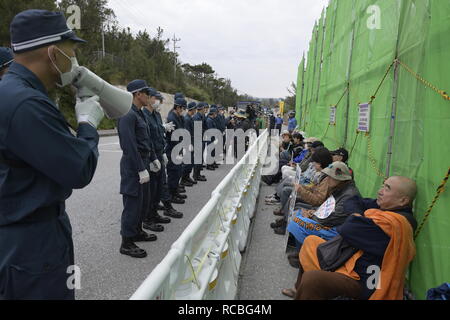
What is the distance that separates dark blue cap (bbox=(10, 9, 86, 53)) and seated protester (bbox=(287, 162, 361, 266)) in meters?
2.71

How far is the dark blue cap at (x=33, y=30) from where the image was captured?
1391mm

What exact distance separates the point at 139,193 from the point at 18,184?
244 centimetres

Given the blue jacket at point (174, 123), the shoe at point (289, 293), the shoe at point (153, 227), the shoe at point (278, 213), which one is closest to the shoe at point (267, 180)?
the shoe at point (278, 213)

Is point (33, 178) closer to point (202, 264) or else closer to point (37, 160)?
point (37, 160)

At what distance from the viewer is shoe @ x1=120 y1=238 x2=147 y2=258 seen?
144 inches

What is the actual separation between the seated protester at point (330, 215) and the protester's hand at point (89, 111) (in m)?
2.36

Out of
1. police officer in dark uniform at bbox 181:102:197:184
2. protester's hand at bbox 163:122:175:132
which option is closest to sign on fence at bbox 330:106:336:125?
police officer in dark uniform at bbox 181:102:197:184

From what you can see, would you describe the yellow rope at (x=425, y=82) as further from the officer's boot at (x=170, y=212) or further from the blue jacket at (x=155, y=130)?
the officer's boot at (x=170, y=212)

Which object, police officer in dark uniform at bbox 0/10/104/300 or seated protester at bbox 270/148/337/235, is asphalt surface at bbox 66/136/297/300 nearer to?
seated protester at bbox 270/148/337/235

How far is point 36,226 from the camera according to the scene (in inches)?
Answer: 56.4

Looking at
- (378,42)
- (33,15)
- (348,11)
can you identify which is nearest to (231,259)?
(33,15)

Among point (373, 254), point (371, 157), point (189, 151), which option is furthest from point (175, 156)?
point (373, 254)

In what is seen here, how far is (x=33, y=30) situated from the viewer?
140 cm
